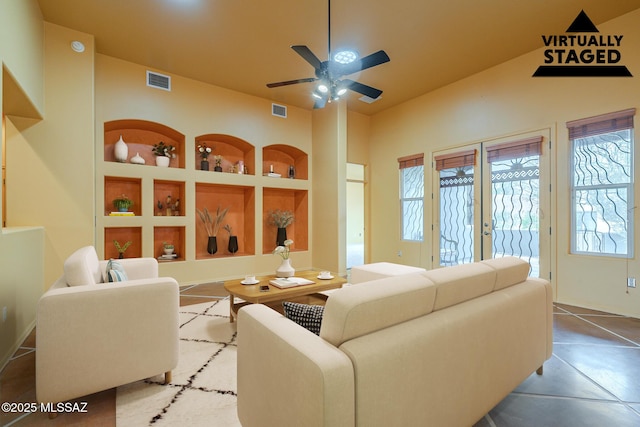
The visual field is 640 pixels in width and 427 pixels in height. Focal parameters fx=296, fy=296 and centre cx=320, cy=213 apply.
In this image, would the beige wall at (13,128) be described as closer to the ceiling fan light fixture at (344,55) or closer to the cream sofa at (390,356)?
the cream sofa at (390,356)

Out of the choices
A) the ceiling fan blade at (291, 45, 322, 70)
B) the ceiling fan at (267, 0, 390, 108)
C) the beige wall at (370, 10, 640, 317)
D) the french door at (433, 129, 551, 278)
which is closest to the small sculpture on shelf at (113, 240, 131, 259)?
the ceiling fan at (267, 0, 390, 108)

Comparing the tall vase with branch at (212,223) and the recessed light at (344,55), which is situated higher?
the recessed light at (344,55)

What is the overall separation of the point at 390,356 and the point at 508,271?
120cm

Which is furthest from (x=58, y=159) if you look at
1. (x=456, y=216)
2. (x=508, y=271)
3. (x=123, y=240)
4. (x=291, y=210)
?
(x=456, y=216)

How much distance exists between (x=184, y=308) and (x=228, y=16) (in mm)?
3466

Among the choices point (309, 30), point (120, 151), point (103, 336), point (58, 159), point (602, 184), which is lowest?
point (103, 336)

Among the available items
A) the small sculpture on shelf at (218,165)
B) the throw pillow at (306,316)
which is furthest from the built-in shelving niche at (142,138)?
the throw pillow at (306,316)

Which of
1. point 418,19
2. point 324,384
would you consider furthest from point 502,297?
point 418,19

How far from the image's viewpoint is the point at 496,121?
4449 mm

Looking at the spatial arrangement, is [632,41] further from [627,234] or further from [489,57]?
[627,234]

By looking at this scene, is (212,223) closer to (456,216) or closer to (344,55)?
(344,55)

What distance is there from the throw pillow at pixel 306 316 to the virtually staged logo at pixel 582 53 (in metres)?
4.43

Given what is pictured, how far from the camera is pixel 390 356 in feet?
3.63

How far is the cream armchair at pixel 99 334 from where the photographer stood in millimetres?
1614
